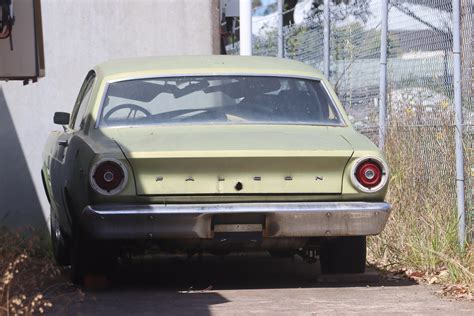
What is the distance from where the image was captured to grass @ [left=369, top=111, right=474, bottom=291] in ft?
27.7

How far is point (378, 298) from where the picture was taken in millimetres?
7457

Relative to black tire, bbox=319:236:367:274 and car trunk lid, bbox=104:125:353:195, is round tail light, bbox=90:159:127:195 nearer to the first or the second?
car trunk lid, bbox=104:125:353:195

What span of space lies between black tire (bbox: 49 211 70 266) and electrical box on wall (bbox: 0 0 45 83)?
125 cm

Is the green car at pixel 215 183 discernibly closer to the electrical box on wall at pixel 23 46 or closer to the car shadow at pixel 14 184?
the electrical box on wall at pixel 23 46

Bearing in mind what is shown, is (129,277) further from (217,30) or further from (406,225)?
(217,30)

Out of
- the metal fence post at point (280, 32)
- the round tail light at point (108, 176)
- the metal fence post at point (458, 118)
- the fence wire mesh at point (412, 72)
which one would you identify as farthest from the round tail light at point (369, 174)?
the metal fence post at point (280, 32)

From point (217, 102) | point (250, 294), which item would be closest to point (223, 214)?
point (250, 294)

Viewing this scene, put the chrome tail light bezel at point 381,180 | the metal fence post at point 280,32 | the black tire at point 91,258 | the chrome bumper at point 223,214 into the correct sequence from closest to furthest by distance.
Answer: the chrome bumper at point 223,214, the chrome tail light bezel at point 381,180, the black tire at point 91,258, the metal fence post at point 280,32

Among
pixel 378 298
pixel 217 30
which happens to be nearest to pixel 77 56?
pixel 217 30

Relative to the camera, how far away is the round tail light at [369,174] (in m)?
7.54

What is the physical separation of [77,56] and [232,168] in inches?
187

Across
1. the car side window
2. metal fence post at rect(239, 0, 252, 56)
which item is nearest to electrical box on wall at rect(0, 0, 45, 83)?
the car side window

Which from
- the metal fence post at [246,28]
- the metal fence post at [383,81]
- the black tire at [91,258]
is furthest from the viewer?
the metal fence post at [246,28]

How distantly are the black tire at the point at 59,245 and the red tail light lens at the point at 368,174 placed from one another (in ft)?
8.16
